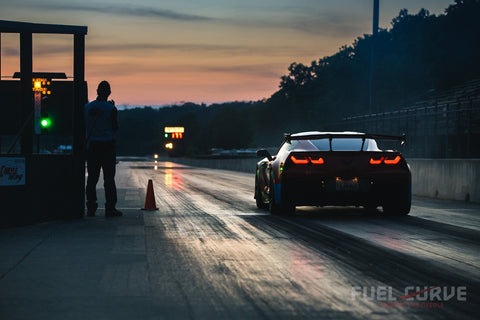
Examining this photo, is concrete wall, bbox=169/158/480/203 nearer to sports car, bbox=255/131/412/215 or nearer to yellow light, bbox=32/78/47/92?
sports car, bbox=255/131/412/215

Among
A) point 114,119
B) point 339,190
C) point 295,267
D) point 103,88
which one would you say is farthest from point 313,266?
point 103,88

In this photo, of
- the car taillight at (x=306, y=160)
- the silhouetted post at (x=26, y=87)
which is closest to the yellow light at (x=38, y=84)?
the silhouetted post at (x=26, y=87)

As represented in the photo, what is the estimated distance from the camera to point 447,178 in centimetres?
1720

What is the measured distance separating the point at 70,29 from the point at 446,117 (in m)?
15.3

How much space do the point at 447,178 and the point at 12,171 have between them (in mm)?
11653

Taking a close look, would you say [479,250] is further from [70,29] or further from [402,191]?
[70,29]

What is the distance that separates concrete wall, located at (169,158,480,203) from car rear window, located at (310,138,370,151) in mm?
5433

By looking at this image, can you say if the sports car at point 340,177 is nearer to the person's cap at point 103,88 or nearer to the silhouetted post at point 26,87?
the person's cap at point 103,88

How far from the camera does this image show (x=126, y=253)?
715 centimetres

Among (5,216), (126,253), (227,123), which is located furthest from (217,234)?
(227,123)

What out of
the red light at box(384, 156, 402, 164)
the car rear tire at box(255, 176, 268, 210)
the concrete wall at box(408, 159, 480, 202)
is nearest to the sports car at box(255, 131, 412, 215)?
the red light at box(384, 156, 402, 164)

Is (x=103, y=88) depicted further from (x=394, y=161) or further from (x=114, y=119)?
(x=394, y=161)

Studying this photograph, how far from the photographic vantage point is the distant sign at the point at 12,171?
904 centimetres

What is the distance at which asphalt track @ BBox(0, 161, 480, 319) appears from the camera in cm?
471
